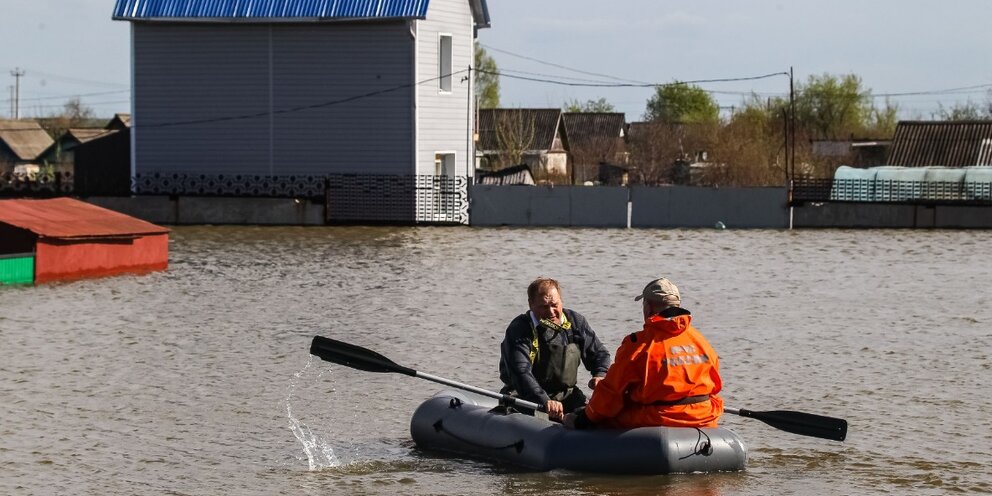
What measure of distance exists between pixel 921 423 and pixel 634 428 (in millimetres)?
Answer: 4172

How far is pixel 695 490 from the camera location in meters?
10.5

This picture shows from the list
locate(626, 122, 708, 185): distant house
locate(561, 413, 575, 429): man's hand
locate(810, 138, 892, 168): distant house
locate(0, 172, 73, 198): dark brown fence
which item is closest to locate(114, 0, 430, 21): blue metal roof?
locate(0, 172, 73, 198): dark brown fence

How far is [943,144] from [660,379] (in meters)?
53.8

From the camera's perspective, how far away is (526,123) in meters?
78.9

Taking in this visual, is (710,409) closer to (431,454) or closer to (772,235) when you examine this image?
(431,454)

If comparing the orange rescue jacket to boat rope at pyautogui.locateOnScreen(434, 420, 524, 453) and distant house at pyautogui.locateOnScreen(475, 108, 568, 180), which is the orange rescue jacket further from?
distant house at pyautogui.locateOnScreen(475, 108, 568, 180)

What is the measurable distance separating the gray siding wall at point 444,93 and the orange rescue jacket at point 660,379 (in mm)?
31770

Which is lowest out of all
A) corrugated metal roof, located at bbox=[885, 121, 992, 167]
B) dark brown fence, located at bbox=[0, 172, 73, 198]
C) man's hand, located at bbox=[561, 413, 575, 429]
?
man's hand, located at bbox=[561, 413, 575, 429]

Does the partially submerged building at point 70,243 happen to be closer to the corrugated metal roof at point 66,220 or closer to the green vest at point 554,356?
the corrugated metal roof at point 66,220

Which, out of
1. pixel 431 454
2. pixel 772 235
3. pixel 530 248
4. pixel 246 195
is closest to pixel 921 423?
pixel 431 454

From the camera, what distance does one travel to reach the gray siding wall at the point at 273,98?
42156 millimetres

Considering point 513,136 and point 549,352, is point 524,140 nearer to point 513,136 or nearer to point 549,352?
point 513,136

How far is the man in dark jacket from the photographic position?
11.1m

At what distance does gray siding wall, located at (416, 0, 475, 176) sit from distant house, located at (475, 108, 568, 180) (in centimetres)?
2435
